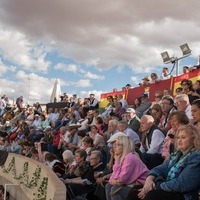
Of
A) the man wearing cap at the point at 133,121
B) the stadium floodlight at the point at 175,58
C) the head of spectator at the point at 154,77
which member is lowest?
the man wearing cap at the point at 133,121

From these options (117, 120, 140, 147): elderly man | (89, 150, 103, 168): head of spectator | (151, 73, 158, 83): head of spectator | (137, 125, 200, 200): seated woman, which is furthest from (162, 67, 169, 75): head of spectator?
(137, 125, 200, 200): seated woman

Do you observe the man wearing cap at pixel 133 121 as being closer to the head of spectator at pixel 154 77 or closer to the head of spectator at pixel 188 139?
the head of spectator at pixel 188 139

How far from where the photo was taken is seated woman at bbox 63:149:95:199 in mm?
6758

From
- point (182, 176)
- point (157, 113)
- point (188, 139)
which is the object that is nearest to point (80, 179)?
point (157, 113)

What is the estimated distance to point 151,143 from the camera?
6340 millimetres

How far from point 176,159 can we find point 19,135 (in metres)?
13.7

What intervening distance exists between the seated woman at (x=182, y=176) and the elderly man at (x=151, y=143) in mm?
1512

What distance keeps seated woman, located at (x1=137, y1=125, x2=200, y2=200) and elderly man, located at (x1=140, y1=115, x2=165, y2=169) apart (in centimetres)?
151

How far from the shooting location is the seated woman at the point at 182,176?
388cm

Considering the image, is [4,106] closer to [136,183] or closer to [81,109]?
[81,109]

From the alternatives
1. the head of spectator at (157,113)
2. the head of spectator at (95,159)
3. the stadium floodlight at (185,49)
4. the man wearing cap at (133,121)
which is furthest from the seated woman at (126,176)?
the stadium floodlight at (185,49)

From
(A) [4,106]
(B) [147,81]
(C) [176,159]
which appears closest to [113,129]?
(C) [176,159]

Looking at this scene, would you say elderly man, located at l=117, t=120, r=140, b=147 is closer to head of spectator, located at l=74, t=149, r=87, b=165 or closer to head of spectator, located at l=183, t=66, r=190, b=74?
head of spectator, located at l=74, t=149, r=87, b=165

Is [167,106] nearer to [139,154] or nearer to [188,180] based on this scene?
[139,154]
